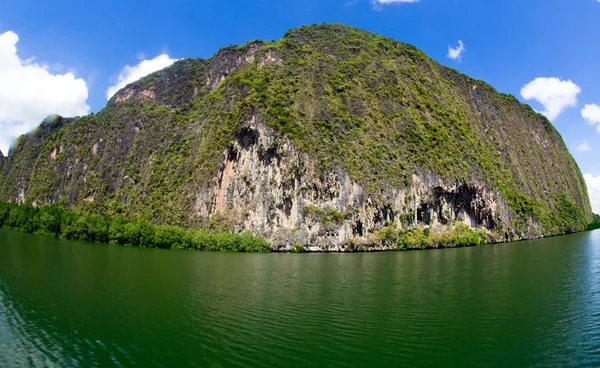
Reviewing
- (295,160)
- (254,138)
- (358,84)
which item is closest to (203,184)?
(254,138)

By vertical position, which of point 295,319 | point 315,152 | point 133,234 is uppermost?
point 315,152

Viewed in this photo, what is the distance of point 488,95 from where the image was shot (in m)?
162

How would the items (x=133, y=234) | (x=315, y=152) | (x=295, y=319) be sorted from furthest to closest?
(x=315, y=152), (x=133, y=234), (x=295, y=319)

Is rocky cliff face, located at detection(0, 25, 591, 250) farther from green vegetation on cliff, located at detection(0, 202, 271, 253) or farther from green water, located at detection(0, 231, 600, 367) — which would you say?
green water, located at detection(0, 231, 600, 367)

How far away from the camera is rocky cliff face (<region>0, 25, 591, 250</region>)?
9050cm

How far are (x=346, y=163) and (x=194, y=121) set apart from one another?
60396mm

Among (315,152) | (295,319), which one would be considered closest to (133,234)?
(315,152)

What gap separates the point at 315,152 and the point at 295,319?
7269 cm

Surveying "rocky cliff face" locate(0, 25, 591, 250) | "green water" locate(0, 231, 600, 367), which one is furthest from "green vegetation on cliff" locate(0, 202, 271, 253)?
"green water" locate(0, 231, 600, 367)

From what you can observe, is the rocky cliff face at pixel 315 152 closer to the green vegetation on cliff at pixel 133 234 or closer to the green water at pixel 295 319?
the green vegetation on cliff at pixel 133 234

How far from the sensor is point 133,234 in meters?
84.5

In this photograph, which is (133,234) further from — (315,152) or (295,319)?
(295,319)

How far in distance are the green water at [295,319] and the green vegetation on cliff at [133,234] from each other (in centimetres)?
4241

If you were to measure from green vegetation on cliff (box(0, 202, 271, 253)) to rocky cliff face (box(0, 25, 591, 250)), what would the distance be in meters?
7.20
